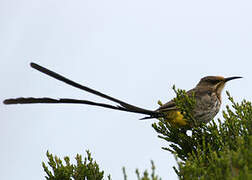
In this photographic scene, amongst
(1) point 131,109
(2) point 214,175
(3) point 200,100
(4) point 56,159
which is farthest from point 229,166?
(3) point 200,100

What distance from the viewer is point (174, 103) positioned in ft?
20.4

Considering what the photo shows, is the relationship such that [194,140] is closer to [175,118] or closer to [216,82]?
[175,118]

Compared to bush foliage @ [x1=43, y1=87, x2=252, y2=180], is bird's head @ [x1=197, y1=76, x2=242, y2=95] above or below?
above

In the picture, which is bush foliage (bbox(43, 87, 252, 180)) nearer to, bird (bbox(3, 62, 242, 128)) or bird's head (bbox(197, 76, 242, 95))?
bird (bbox(3, 62, 242, 128))

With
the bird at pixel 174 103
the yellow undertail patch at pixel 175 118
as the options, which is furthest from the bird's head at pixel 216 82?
the yellow undertail patch at pixel 175 118

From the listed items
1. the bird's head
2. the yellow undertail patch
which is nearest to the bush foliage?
the yellow undertail patch

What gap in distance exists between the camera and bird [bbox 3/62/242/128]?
377 cm

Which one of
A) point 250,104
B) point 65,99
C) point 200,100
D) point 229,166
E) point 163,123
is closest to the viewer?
point 229,166

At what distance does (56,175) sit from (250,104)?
2.70 meters

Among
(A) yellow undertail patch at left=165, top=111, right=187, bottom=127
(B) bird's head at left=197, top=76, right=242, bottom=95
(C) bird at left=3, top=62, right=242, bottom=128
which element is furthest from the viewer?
(B) bird's head at left=197, top=76, right=242, bottom=95

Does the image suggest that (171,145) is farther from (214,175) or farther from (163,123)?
(214,175)

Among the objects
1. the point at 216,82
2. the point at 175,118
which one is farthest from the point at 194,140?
the point at 216,82

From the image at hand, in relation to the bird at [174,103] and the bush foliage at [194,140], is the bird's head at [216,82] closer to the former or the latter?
the bird at [174,103]

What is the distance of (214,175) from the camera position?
3414mm
